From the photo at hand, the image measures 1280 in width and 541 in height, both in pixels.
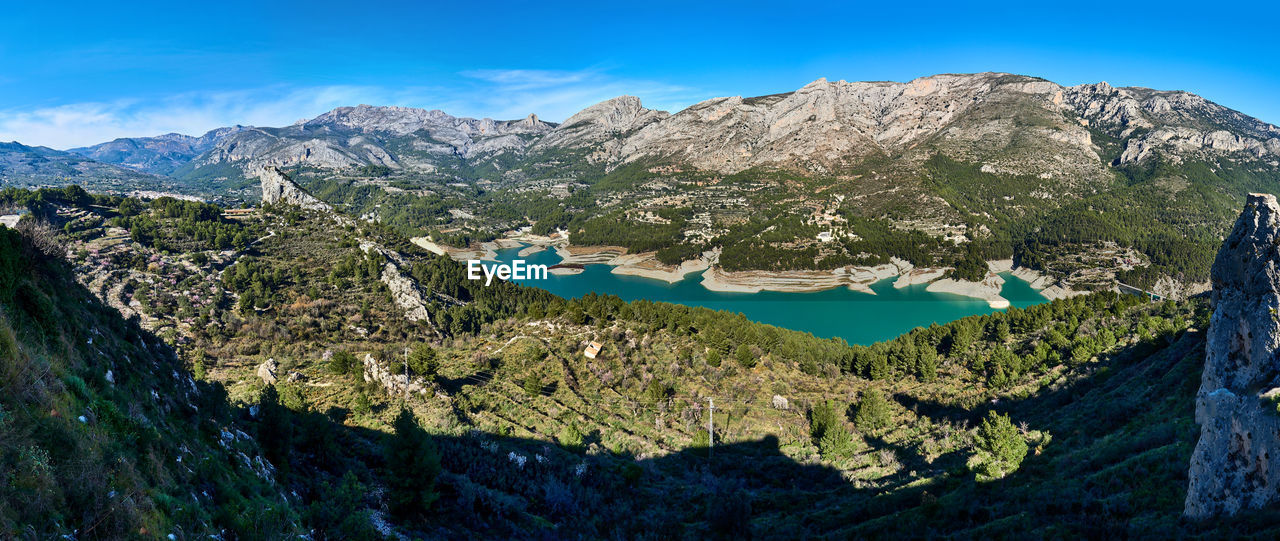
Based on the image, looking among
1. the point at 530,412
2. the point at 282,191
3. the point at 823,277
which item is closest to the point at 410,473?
the point at 530,412

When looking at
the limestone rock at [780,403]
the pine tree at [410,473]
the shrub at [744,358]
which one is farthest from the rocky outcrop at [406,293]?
the pine tree at [410,473]

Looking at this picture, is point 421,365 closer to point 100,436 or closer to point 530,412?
point 530,412

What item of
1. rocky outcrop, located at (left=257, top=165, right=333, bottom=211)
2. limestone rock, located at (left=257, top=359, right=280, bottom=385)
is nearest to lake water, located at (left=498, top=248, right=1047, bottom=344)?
rocky outcrop, located at (left=257, top=165, right=333, bottom=211)

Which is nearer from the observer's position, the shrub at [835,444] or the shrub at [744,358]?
the shrub at [835,444]

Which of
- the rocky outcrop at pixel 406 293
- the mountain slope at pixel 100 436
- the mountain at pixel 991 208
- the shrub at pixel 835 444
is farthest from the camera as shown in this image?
the mountain at pixel 991 208

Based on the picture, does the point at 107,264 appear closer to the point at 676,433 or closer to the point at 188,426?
the point at 188,426

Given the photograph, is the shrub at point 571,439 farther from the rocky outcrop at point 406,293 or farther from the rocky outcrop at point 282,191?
the rocky outcrop at point 282,191
